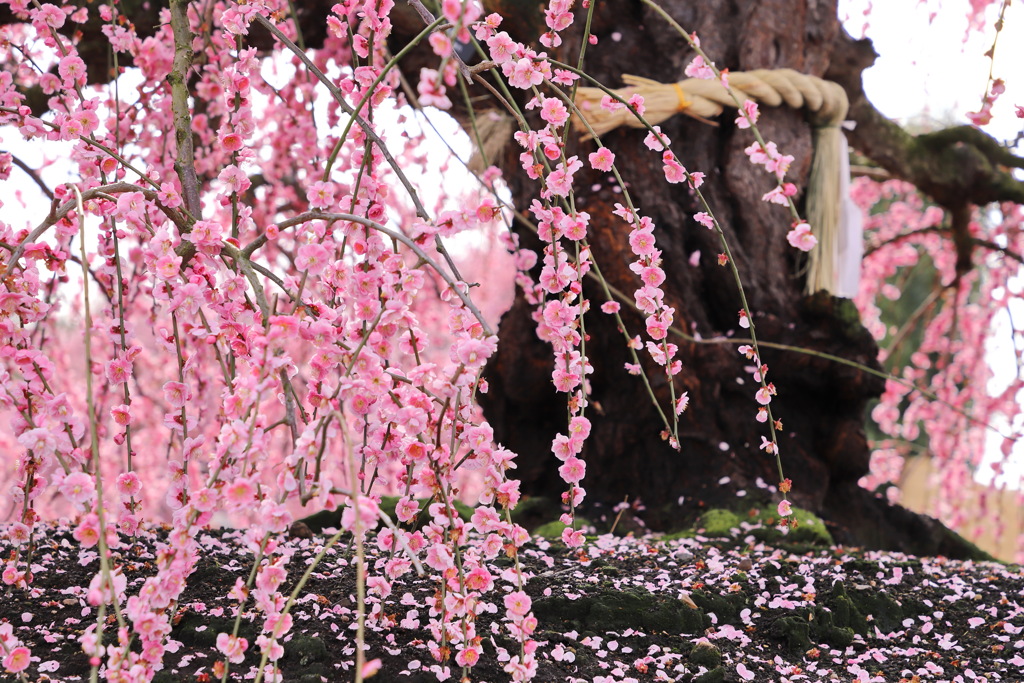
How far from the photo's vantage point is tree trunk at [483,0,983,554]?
8.02 ft

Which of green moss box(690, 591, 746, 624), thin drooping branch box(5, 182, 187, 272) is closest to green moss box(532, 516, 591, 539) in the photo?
green moss box(690, 591, 746, 624)

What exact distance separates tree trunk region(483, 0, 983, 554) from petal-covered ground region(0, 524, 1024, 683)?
406 mm

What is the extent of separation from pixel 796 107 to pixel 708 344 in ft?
2.72

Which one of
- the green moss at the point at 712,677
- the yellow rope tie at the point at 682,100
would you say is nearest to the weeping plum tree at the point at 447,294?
the yellow rope tie at the point at 682,100

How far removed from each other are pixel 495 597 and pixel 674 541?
67cm

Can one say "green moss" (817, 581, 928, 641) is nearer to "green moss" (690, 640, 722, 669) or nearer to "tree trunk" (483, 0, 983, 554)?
"green moss" (690, 640, 722, 669)

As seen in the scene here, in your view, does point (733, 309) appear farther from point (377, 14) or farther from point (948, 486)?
point (948, 486)

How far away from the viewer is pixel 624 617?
1.64 metres

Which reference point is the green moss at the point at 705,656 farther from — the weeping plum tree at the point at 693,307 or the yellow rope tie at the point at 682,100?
the yellow rope tie at the point at 682,100

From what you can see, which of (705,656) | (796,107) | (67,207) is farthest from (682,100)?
(67,207)

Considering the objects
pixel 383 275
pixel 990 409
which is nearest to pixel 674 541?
pixel 383 275

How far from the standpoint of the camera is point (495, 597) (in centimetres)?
167

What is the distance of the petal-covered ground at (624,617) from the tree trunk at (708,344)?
41 centimetres

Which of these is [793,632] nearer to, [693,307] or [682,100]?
[693,307]
